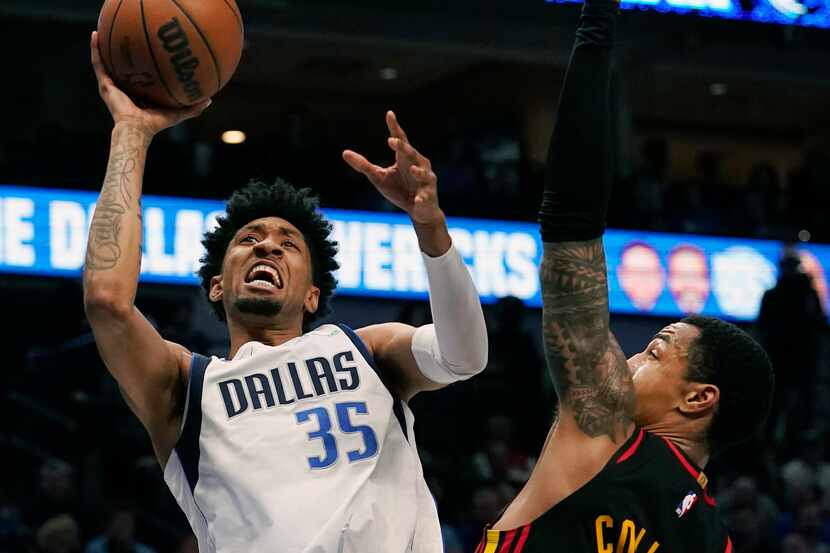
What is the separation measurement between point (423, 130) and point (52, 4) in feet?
22.6

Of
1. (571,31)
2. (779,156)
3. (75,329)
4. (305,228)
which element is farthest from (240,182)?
(779,156)

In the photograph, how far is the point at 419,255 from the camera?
42.5 ft

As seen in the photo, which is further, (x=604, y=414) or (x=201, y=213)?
(x=201, y=213)

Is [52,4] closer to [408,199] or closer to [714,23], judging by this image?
[714,23]

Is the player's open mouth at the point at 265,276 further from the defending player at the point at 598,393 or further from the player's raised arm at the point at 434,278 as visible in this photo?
the defending player at the point at 598,393

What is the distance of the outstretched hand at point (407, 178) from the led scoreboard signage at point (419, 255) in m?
7.64

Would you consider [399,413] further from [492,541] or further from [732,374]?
[732,374]

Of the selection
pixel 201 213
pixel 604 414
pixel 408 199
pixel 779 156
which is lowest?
pixel 604 414

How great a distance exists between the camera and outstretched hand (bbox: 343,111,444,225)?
329 cm

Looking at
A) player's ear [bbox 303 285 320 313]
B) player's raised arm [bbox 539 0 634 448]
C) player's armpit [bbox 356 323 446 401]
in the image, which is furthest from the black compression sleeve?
player's ear [bbox 303 285 320 313]

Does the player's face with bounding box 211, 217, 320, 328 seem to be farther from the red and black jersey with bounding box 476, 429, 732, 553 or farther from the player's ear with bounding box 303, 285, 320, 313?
the red and black jersey with bounding box 476, 429, 732, 553

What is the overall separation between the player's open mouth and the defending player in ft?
3.22

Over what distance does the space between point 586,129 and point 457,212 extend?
9.96m

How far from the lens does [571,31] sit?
1451cm
